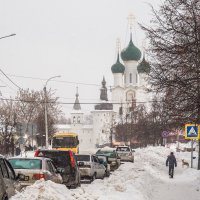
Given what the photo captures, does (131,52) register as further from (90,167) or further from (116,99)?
(90,167)

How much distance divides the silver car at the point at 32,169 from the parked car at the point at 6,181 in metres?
3.47

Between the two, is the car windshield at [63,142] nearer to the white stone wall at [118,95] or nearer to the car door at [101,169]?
the car door at [101,169]

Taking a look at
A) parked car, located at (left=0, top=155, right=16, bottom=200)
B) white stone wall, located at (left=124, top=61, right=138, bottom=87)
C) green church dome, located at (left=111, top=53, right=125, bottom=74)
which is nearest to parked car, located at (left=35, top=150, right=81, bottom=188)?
parked car, located at (left=0, top=155, right=16, bottom=200)

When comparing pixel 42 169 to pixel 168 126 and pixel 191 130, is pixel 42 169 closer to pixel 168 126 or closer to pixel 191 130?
pixel 191 130

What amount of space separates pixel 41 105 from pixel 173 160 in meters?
44.0

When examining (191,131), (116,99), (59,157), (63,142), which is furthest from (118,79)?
(59,157)

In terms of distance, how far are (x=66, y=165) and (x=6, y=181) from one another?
9942mm

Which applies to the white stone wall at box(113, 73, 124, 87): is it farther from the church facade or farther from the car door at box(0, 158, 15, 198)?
the car door at box(0, 158, 15, 198)

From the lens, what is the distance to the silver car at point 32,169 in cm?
1617

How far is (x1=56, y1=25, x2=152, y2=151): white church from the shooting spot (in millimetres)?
147875

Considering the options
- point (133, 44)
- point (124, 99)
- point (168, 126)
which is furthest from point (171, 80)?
point (124, 99)

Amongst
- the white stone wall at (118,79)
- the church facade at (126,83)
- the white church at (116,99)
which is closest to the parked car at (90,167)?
the white church at (116,99)

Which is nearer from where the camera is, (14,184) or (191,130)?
(14,184)

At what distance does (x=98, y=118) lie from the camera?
175750mm
